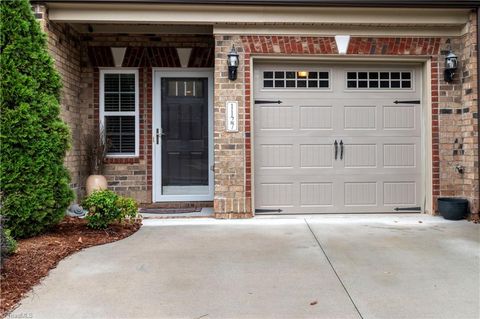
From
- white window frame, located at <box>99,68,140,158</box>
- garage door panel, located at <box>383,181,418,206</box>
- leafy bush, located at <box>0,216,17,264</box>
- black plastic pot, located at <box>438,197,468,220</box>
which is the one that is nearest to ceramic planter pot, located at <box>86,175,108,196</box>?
white window frame, located at <box>99,68,140,158</box>

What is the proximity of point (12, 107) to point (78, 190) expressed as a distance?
2.58 m

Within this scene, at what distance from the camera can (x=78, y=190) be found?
668 centimetres

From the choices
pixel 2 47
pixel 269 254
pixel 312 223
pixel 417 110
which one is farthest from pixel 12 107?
pixel 417 110

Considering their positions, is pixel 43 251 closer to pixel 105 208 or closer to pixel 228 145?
pixel 105 208

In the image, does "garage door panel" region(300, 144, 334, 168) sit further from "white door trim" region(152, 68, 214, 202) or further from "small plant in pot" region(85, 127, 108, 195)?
"small plant in pot" region(85, 127, 108, 195)

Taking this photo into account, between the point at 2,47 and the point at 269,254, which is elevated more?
the point at 2,47

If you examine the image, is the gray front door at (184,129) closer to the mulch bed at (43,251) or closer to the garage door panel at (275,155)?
the garage door panel at (275,155)

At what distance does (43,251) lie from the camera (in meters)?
4.05

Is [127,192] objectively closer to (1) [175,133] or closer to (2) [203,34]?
(1) [175,133]

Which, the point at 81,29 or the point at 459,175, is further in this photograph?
the point at 81,29

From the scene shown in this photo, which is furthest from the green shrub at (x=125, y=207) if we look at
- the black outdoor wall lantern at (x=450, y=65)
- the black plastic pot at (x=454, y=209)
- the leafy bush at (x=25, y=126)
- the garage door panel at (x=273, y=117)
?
the black outdoor wall lantern at (x=450, y=65)

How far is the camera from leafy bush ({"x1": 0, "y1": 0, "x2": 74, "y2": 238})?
4.26 metres

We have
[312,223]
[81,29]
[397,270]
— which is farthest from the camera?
[81,29]

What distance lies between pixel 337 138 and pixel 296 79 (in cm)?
108
